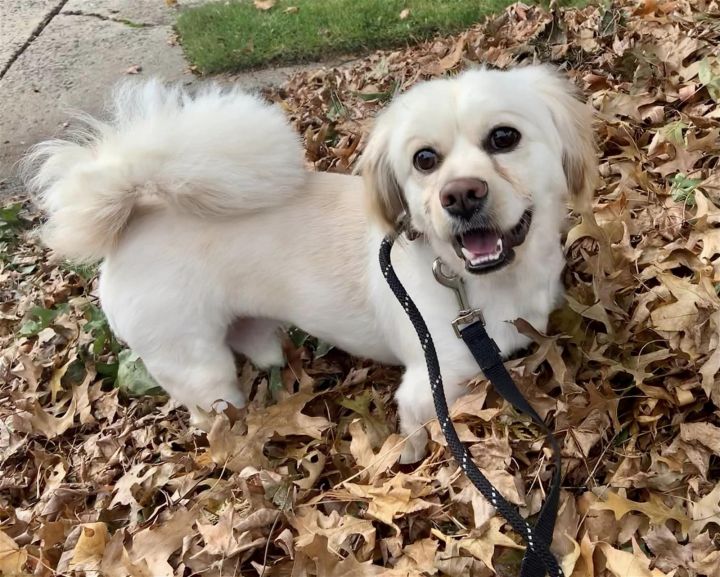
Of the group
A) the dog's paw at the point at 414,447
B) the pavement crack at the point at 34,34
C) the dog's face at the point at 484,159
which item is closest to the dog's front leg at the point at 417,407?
the dog's paw at the point at 414,447

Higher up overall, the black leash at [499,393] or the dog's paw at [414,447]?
the black leash at [499,393]

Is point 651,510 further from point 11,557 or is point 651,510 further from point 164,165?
point 11,557

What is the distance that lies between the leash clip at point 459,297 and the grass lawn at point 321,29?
3860 millimetres

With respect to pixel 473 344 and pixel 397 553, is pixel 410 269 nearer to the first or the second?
pixel 473 344

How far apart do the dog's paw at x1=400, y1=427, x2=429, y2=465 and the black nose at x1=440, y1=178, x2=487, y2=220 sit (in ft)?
3.03

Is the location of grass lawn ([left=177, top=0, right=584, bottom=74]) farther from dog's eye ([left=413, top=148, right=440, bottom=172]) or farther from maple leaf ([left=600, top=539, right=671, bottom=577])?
maple leaf ([left=600, top=539, right=671, bottom=577])

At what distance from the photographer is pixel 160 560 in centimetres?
227

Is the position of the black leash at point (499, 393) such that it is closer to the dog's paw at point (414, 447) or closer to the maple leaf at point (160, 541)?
the dog's paw at point (414, 447)

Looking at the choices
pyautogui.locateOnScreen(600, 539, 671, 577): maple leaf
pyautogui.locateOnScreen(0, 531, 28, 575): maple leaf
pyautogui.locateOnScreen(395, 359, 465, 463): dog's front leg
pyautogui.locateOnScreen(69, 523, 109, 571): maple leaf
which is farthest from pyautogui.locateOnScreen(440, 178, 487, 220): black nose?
pyautogui.locateOnScreen(0, 531, 28, 575): maple leaf

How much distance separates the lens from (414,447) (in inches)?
→ 99.0

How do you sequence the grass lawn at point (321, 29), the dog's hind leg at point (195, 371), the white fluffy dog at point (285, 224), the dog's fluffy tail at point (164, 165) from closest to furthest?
the white fluffy dog at point (285, 224)
the dog's fluffy tail at point (164, 165)
the dog's hind leg at point (195, 371)
the grass lawn at point (321, 29)

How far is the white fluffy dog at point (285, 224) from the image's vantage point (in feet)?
7.47

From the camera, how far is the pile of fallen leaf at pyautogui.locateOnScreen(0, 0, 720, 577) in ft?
6.81

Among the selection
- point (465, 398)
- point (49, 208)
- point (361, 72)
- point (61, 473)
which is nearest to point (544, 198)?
point (465, 398)
